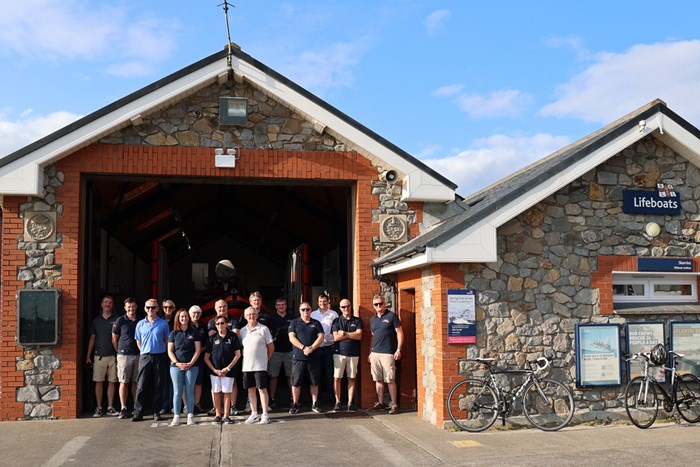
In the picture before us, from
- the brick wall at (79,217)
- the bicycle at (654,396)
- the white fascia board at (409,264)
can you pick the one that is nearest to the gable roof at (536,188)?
the white fascia board at (409,264)

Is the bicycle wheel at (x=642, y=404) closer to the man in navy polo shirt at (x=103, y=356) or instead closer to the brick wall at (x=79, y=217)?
the brick wall at (x=79, y=217)

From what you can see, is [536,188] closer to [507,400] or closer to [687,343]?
[507,400]

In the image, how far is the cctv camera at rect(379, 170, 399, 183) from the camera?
11.5m

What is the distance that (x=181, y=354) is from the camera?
32.0 feet

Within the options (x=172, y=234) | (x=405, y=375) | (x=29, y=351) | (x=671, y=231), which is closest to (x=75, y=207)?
(x=29, y=351)

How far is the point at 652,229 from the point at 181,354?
6663 mm

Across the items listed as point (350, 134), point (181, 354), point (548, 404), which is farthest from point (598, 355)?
point (181, 354)

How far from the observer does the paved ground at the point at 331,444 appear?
7551mm

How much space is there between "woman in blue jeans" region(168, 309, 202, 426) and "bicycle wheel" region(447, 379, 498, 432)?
3.42m

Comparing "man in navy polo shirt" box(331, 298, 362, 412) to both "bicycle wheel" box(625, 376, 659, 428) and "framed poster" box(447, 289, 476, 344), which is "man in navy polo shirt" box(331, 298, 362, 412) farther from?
"bicycle wheel" box(625, 376, 659, 428)

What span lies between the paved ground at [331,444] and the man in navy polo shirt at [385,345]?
2.05 ft

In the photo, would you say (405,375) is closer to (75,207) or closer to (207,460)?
(207,460)

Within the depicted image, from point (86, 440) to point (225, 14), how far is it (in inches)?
251

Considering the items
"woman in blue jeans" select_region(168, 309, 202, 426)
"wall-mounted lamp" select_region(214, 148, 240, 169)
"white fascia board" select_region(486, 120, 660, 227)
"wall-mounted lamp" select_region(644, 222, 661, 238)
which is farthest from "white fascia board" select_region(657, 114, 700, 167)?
"woman in blue jeans" select_region(168, 309, 202, 426)
